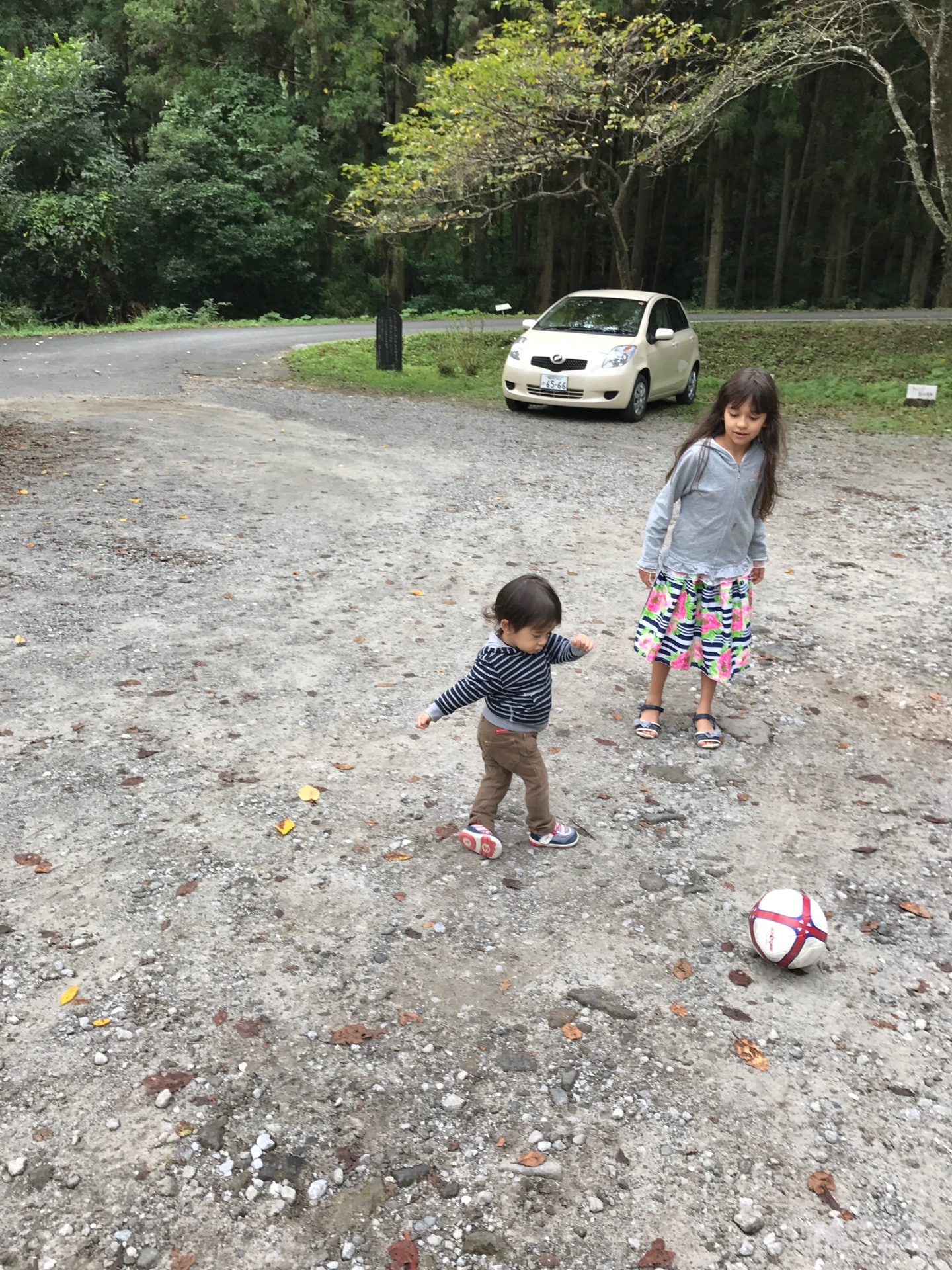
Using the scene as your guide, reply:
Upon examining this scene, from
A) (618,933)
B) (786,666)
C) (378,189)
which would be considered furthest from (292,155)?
(618,933)

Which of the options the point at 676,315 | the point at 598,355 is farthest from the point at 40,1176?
the point at 676,315

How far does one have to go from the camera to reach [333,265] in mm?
33656

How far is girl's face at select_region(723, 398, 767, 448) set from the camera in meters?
4.25

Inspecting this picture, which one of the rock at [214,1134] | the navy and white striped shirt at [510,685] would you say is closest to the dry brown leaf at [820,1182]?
the rock at [214,1134]

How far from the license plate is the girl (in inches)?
341

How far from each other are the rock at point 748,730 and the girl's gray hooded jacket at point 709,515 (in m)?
0.82

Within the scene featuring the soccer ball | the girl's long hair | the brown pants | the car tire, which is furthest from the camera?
the car tire

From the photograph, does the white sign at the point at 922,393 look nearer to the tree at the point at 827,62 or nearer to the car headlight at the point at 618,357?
the tree at the point at 827,62

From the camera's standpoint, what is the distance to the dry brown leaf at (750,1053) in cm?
280

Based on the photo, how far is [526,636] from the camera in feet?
11.2

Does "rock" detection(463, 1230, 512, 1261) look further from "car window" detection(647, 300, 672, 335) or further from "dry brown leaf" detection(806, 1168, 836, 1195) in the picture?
"car window" detection(647, 300, 672, 335)

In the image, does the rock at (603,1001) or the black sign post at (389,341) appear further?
the black sign post at (389,341)

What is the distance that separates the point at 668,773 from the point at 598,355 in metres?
9.45

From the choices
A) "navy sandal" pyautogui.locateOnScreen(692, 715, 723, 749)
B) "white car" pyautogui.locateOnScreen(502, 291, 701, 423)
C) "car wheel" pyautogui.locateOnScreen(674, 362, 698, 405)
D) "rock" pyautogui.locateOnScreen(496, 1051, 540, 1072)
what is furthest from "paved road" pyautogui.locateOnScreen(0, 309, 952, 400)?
"rock" pyautogui.locateOnScreen(496, 1051, 540, 1072)
